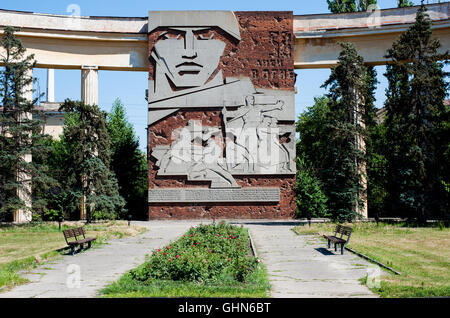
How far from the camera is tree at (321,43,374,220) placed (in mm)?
20078

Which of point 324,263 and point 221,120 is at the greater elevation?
point 221,120

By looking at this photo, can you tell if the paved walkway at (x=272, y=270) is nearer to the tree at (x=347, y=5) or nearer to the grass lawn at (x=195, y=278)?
the grass lawn at (x=195, y=278)

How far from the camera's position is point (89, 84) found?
27266 millimetres

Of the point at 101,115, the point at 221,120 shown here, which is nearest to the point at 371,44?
the point at 221,120

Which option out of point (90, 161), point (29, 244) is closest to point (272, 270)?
point (29, 244)

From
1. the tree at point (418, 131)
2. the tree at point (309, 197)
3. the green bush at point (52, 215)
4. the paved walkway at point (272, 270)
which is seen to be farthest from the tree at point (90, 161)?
the tree at point (418, 131)

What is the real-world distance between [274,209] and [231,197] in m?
2.39

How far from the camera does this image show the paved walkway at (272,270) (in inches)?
297

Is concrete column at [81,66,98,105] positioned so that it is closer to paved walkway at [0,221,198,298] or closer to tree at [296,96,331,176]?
paved walkway at [0,221,198,298]

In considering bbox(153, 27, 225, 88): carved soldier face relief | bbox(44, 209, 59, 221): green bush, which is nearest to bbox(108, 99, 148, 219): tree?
bbox(44, 209, 59, 221): green bush

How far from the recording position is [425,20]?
2088 centimetres

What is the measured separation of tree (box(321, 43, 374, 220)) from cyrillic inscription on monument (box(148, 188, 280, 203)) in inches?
186
